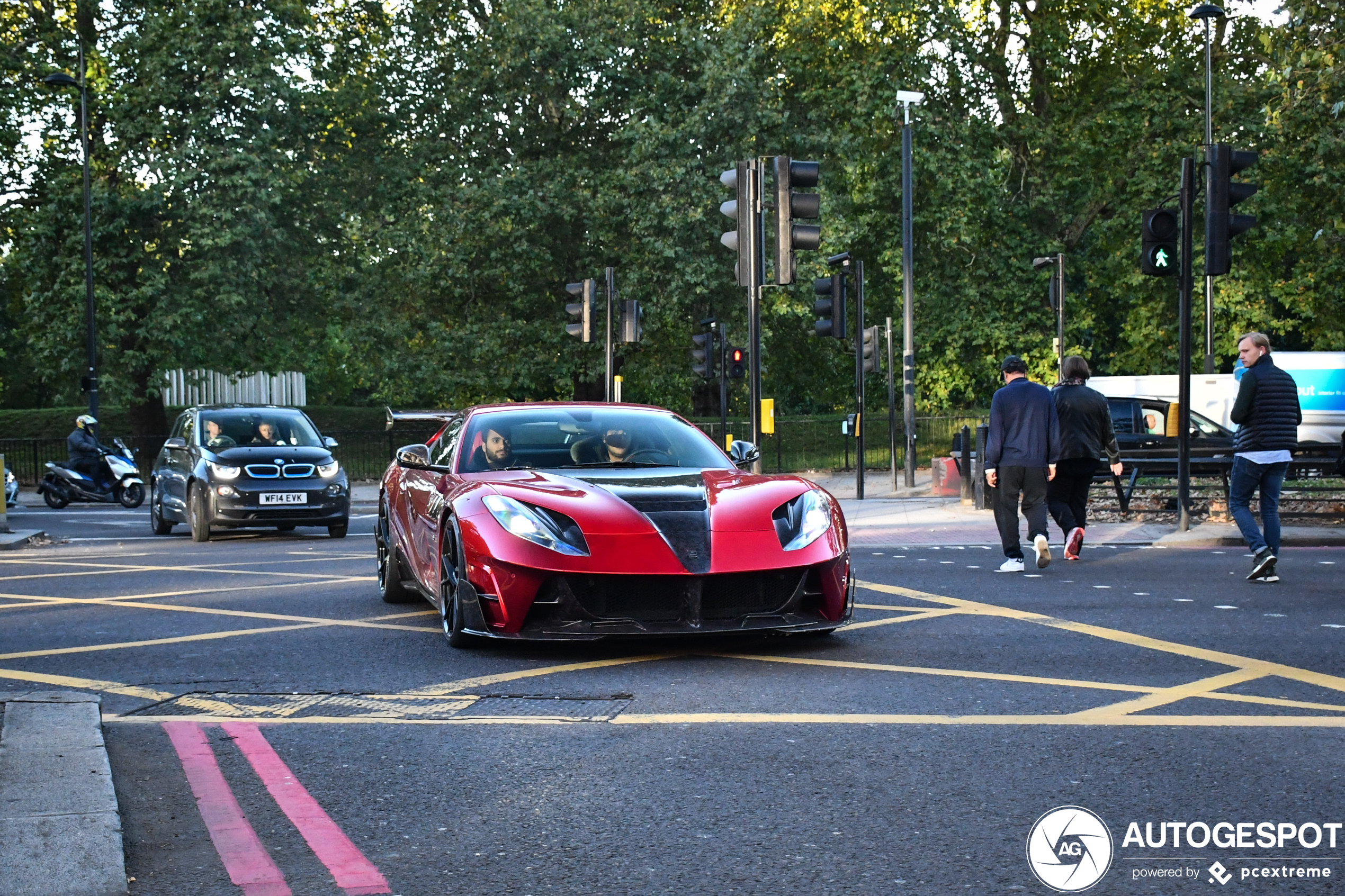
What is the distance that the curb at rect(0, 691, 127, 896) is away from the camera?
150 inches

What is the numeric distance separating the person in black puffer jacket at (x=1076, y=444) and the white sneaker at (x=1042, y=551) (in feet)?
2.87

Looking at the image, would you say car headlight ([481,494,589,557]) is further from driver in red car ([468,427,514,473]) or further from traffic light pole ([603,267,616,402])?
traffic light pole ([603,267,616,402])

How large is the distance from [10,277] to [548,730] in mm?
33569

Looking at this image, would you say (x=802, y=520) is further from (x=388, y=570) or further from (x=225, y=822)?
(x=225, y=822)

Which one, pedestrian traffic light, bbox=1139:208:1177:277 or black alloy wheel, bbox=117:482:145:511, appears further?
black alloy wheel, bbox=117:482:145:511

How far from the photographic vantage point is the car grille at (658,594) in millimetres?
7301

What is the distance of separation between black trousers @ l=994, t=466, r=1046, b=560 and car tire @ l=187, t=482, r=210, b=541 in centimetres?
940

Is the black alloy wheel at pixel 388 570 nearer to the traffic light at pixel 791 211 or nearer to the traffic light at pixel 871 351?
the traffic light at pixel 791 211

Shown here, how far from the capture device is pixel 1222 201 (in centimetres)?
1480

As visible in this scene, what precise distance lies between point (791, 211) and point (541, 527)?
7.70 metres

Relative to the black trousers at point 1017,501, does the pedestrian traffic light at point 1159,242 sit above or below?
above

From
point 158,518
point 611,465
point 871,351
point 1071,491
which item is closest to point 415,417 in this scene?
point 871,351

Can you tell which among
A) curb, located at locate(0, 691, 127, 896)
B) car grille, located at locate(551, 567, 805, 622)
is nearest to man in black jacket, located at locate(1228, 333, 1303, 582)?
car grille, located at locate(551, 567, 805, 622)

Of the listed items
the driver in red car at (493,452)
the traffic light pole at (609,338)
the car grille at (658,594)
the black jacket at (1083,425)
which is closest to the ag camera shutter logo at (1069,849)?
the car grille at (658,594)
